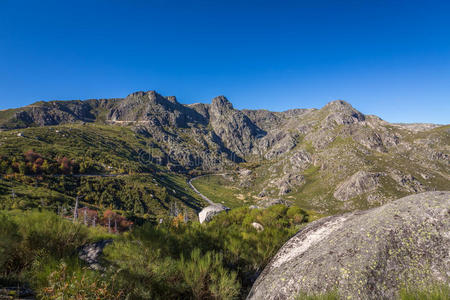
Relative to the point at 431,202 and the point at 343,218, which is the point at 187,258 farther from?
the point at 431,202

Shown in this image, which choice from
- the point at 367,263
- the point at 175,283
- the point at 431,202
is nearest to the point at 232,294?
the point at 175,283

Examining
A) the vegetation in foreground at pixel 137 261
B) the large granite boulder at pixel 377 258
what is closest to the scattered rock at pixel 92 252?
the vegetation in foreground at pixel 137 261

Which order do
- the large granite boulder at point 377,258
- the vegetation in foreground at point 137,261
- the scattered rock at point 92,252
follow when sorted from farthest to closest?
the scattered rock at point 92,252 → the large granite boulder at point 377,258 → the vegetation in foreground at point 137,261

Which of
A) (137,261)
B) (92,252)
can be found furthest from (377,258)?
(92,252)

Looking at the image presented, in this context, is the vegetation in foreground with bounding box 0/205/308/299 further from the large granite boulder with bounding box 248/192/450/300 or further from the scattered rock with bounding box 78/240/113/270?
the large granite boulder with bounding box 248/192/450/300

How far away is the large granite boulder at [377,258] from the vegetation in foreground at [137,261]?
1295mm

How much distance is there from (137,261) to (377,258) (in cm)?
670

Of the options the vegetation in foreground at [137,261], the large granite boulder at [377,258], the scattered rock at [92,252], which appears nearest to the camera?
the vegetation in foreground at [137,261]

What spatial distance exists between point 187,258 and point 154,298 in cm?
171

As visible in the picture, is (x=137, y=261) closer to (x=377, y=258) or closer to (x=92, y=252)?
(x=92, y=252)

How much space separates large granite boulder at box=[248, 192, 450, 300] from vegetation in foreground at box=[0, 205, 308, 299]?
1.29m

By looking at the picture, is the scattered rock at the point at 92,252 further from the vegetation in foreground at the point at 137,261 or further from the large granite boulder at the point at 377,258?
the large granite boulder at the point at 377,258

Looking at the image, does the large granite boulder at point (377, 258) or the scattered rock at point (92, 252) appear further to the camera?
the scattered rock at point (92, 252)

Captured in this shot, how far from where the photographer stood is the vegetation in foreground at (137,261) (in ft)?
13.3
